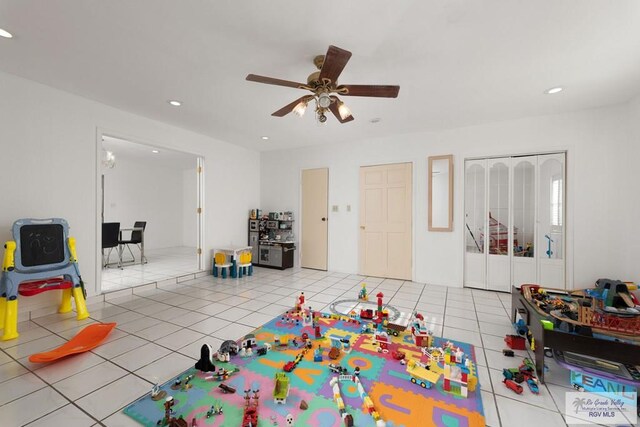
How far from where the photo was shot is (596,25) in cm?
204

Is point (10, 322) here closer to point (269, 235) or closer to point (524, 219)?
point (269, 235)

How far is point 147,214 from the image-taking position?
26.7ft

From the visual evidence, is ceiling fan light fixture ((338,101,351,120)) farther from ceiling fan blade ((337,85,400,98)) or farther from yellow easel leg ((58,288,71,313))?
yellow easel leg ((58,288,71,313))

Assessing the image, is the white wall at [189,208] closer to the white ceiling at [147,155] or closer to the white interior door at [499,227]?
the white ceiling at [147,155]

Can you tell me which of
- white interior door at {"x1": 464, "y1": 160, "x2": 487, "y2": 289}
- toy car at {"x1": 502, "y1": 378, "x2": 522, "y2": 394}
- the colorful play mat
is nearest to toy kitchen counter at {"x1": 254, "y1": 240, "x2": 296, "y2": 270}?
the colorful play mat

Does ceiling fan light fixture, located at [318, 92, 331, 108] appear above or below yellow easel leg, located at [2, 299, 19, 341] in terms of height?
above

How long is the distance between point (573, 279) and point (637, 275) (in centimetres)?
61

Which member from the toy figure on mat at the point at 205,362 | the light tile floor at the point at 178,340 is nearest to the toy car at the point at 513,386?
the light tile floor at the point at 178,340

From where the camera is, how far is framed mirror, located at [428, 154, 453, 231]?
451cm

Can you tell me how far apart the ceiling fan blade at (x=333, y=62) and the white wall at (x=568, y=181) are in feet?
9.87

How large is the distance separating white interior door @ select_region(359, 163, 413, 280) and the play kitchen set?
169cm

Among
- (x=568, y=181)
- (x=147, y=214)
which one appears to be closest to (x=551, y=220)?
(x=568, y=181)

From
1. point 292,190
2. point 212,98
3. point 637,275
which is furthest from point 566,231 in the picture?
point 212,98

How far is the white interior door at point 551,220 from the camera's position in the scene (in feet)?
12.6
